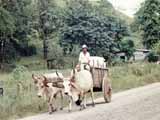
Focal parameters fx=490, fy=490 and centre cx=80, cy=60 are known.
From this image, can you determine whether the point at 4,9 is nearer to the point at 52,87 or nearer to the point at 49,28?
the point at 49,28

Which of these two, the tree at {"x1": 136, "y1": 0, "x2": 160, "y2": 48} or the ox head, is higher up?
the tree at {"x1": 136, "y1": 0, "x2": 160, "y2": 48}

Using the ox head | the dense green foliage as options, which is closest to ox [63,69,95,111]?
the ox head

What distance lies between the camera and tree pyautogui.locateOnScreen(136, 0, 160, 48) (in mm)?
51688

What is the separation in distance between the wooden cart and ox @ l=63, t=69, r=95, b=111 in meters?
0.90

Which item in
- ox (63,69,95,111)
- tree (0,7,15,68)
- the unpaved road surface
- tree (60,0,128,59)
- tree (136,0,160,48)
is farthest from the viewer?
tree (60,0,128,59)

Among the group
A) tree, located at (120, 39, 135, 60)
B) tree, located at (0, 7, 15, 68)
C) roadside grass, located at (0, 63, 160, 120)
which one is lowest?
roadside grass, located at (0, 63, 160, 120)

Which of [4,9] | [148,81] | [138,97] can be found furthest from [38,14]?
[138,97]

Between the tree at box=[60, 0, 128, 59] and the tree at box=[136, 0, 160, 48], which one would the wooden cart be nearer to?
the tree at box=[136, 0, 160, 48]

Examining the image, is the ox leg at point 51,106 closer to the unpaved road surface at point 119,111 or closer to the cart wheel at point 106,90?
the unpaved road surface at point 119,111

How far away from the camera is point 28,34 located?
58.3m

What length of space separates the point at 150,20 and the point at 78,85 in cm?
3757

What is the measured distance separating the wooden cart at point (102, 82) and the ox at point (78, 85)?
90 centimetres

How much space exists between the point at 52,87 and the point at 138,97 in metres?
4.33

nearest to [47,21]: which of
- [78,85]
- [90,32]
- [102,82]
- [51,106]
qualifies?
[90,32]
